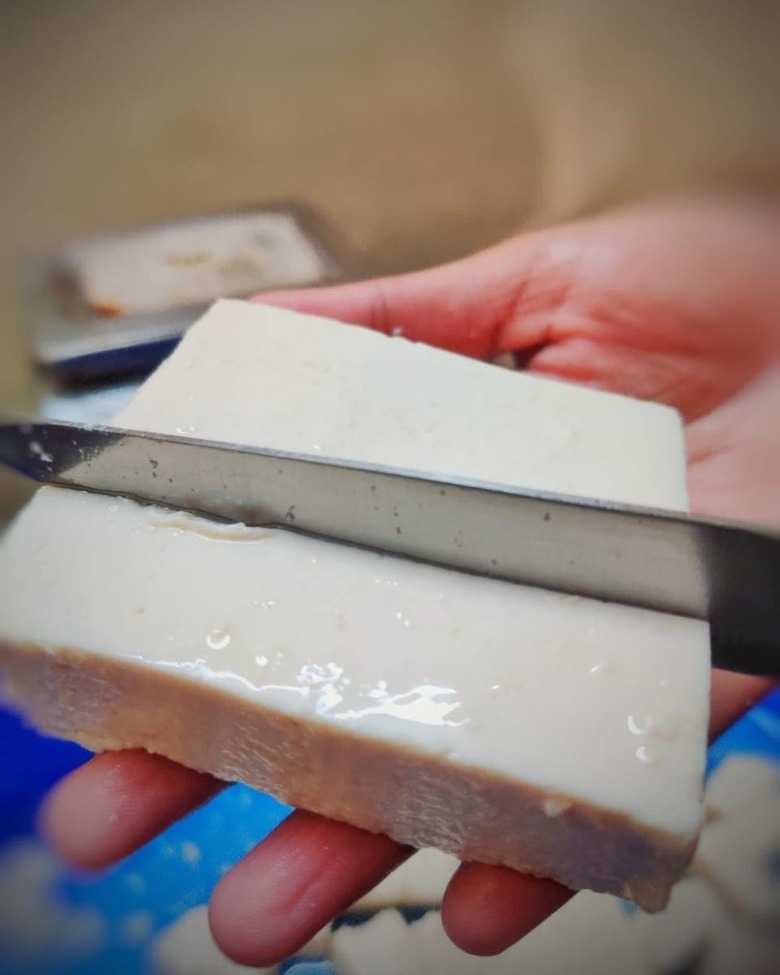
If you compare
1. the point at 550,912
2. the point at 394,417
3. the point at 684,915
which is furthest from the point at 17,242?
the point at 684,915

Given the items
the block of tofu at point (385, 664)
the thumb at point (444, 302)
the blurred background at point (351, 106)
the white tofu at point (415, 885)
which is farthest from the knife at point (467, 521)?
the white tofu at point (415, 885)

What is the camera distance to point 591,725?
0.55 meters

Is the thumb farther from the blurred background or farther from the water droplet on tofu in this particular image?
the water droplet on tofu

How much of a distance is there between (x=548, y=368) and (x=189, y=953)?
0.74m

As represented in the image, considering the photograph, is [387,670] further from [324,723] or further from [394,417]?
[394,417]

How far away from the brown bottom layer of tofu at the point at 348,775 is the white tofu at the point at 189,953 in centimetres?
15

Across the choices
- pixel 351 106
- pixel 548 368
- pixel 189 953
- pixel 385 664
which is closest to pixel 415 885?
pixel 189 953

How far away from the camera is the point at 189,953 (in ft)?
2.20

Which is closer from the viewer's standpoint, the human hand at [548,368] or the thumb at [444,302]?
the human hand at [548,368]

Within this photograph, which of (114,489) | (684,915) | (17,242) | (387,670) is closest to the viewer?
(17,242)

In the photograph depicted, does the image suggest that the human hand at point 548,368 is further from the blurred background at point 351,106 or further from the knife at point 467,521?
the knife at point 467,521

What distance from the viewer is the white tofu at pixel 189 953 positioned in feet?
2.12

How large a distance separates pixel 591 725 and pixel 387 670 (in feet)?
0.50

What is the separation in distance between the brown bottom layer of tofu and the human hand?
0.12 feet
